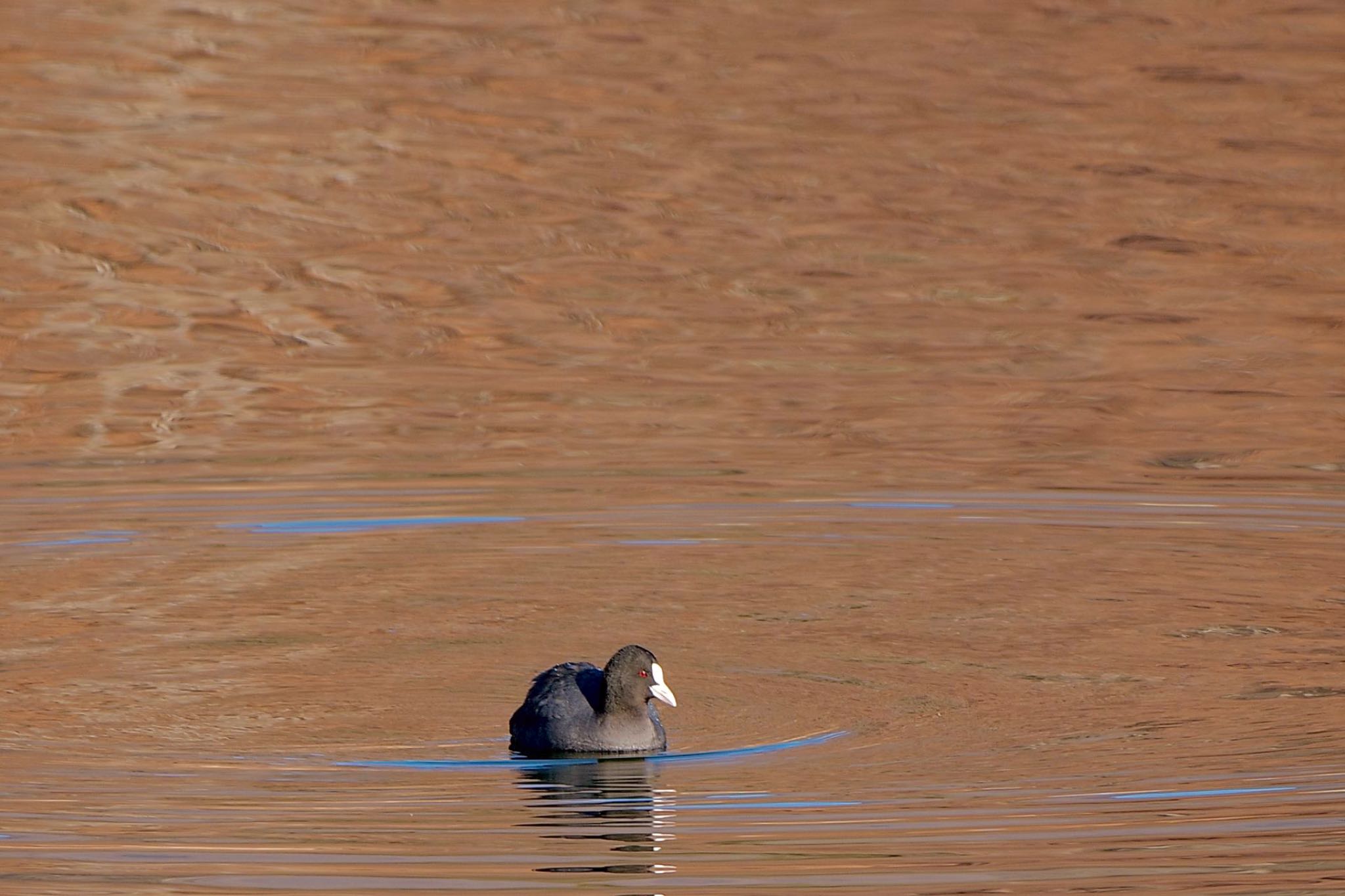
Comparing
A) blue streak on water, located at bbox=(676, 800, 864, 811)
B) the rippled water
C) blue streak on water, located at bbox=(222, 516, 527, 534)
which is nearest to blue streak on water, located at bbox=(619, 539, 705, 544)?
the rippled water

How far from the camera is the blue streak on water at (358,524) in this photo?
666 inches

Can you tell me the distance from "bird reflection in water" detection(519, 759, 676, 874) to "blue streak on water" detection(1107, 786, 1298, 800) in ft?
6.50

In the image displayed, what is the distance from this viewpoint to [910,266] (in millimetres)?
24719

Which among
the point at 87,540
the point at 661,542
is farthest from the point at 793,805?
the point at 87,540

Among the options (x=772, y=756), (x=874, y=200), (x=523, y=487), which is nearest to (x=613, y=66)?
(x=874, y=200)

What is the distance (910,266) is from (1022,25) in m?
8.69

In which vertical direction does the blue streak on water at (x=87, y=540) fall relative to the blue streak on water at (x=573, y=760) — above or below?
above

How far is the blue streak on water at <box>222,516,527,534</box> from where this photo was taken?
55.5ft

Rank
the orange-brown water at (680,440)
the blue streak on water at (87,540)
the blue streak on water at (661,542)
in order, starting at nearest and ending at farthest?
the orange-brown water at (680,440) < the blue streak on water at (87,540) < the blue streak on water at (661,542)

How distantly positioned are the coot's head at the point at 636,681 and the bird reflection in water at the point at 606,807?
1.03 feet

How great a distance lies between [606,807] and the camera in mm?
10922

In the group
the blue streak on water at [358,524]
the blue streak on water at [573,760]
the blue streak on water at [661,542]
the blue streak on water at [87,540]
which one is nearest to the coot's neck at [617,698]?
the blue streak on water at [573,760]

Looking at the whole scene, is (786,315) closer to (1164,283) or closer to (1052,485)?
(1164,283)

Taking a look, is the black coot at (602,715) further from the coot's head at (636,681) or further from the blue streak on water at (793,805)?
the blue streak on water at (793,805)
